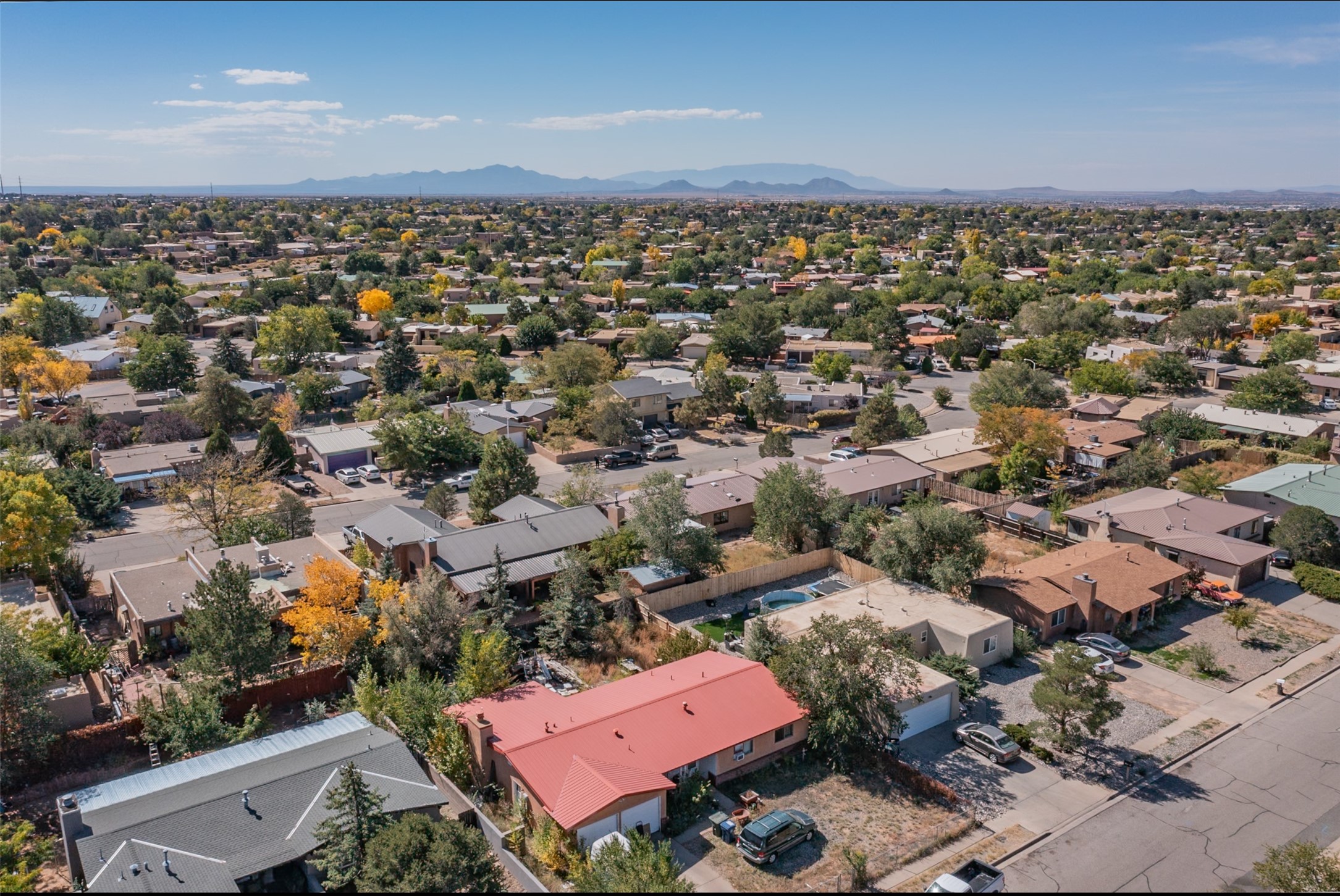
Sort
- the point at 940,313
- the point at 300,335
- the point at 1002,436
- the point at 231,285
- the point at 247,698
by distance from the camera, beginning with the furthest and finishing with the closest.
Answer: the point at 231,285, the point at 940,313, the point at 300,335, the point at 1002,436, the point at 247,698

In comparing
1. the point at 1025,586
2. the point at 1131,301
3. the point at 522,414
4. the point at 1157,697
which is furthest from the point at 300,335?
the point at 1131,301

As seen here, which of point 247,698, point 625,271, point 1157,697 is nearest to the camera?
point 247,698

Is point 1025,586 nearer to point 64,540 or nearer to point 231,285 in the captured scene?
point 64,540

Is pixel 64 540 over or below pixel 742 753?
over

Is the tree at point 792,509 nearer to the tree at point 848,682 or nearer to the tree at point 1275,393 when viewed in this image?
the tree at point 848,682

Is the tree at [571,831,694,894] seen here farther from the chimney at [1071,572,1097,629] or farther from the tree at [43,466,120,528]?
the tree at [43,466,120,528]

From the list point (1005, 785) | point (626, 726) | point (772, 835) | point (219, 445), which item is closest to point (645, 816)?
point (626, 726)

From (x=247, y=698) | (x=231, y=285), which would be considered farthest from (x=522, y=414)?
(x=231, y=285)

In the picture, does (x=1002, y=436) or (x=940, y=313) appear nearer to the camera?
(x=1002, y=436)
